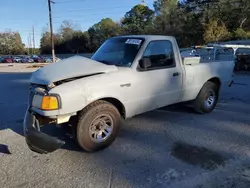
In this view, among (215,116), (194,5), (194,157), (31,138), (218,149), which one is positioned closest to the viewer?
(31,138)

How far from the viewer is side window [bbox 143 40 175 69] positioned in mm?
4508

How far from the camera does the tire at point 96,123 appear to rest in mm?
3664

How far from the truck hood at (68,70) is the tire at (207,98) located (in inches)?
99.1

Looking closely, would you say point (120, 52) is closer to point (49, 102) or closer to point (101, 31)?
point (49, 102)

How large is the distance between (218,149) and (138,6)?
7659 cm

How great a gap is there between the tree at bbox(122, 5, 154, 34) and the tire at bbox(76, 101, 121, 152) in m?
62.8

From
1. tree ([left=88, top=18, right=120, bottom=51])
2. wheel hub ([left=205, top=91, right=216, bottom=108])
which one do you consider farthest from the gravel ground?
tree ([left=88, top=18, right=120, bottom=51])

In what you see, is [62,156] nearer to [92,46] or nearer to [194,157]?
[194,157]

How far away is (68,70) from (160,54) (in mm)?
1843

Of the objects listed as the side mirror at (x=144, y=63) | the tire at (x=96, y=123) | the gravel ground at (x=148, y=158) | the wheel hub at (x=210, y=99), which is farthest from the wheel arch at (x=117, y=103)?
the wheel hub at (x=210, y=99)

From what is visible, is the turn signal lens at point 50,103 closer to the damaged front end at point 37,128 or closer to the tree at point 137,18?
the damaged front end at point 37,128

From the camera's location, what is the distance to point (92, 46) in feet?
237

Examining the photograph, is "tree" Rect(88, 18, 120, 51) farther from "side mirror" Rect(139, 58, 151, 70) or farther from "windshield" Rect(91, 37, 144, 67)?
"side mirror" Rect(139, 58, 151, 70)

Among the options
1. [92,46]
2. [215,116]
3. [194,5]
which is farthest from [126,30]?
[215,116]
